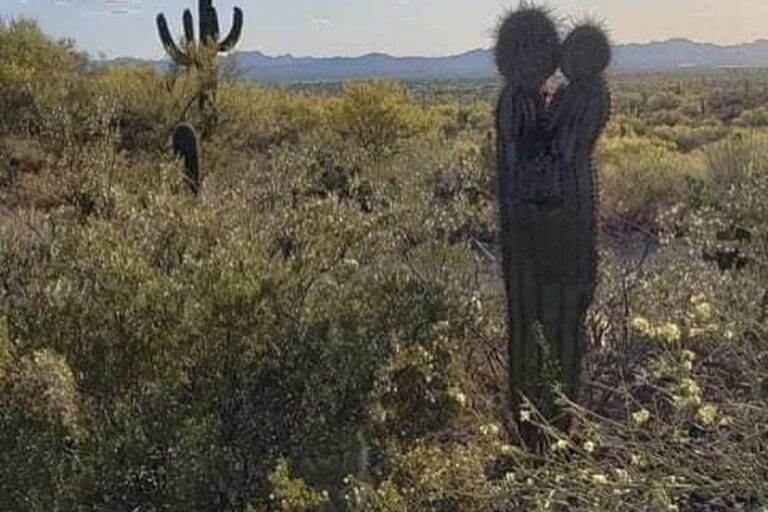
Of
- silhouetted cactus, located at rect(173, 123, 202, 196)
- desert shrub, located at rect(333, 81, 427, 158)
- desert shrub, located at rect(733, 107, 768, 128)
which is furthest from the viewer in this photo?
desert shrub, located at rect(733, 107, 768, 128)

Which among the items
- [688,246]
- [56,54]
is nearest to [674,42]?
[56,54]

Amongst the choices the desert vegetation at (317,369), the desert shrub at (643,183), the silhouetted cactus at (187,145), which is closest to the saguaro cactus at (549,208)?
the desert vegetation at (317,369)

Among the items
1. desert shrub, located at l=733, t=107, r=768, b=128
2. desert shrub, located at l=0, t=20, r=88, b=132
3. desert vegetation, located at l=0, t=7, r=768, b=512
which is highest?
desert shrub, located at l=0, t=20, r=88, b=132

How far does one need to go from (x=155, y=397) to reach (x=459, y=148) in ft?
65.0

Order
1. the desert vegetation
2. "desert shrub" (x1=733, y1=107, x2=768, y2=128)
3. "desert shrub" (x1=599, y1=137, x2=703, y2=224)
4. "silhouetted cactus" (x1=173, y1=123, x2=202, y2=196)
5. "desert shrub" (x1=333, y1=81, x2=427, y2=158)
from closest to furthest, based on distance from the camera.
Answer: the desert vegetation
"silhouetted cactus" (x1=173, y1=123, x2=202, y2=196)
"desert shrub" (x1=599, y1=137, x2=703, y2=224)
"desert shrub" (x1=333, y1=81, x2=427, y2=158)
"desert shrub" (x1=733, y1=107, x2=768, y2=128)

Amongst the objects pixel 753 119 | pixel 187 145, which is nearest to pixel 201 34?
pixel 187 145

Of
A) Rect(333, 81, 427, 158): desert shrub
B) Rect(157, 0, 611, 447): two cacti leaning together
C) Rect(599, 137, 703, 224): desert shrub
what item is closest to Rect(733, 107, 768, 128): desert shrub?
Rect(333, 81, 427, 158): desert shrub

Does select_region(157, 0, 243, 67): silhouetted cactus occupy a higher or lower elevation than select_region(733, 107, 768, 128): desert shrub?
higher

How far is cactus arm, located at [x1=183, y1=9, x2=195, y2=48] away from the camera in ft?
75.9

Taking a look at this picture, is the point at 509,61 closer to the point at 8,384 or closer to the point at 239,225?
the point at 239,225

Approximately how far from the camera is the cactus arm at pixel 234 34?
23.3m

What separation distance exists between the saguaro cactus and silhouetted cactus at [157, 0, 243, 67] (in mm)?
17861

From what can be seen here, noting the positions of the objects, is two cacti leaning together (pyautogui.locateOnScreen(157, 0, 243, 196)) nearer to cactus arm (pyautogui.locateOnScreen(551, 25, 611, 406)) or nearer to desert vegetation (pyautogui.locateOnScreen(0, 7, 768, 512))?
desert vegetation (pyautogui.locateOnScreen(0, 7, 768, 512))

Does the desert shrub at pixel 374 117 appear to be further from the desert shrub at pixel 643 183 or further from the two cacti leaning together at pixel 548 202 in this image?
the two cacti leaning together at pixel 548 202
